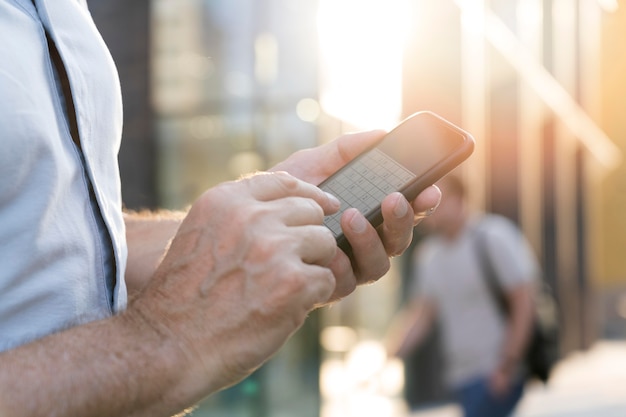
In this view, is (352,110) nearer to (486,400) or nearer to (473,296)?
(473,296)

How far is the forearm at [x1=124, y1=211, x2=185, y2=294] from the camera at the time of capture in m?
1.81

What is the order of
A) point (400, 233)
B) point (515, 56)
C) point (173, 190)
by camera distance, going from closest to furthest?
point (400, 233)
point (173, 190)
point (515, 56)

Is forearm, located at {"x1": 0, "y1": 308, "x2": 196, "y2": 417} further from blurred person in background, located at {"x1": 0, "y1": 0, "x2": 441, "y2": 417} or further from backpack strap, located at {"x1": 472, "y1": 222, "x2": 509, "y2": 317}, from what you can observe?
backpack strap, located at {"x1": 472, "y1": 222, "x2": 509, "y2": 317}

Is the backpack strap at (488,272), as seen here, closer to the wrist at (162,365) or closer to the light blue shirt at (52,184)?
the light blue shirt at (52,184)

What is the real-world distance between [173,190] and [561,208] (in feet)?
49.4

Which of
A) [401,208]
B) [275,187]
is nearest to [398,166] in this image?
[401,208]

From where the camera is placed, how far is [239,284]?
131 centimetres

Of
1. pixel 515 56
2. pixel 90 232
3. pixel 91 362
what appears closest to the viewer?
pixel 91 362

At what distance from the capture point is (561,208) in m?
21.3

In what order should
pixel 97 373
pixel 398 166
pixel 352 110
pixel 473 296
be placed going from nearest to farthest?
1. pixel 97 373
2. pixel 398 166
3. pixel 473 296
4. pixel 352 110

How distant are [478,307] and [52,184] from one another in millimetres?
4493

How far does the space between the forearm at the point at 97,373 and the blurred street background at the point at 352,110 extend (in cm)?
553

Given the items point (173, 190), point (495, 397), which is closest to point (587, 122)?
point (173, 190)

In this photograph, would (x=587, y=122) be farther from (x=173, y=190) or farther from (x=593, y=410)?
(x=173, y=190)
